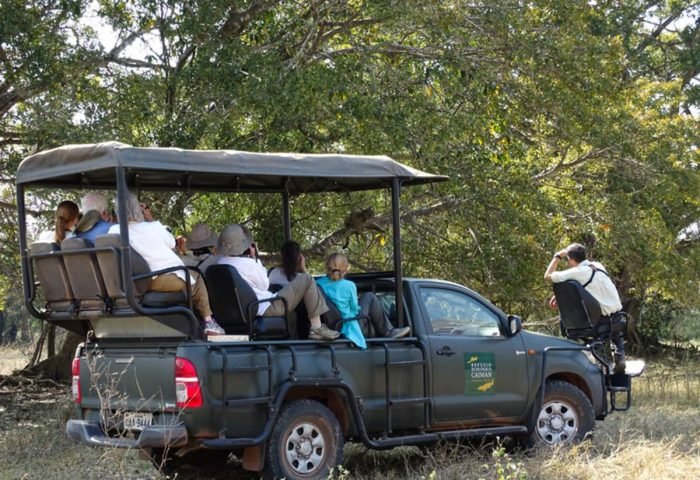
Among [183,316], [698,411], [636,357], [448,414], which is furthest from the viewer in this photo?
[636,357]

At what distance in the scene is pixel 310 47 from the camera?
13.7 meters

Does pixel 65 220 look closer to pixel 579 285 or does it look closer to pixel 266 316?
pixel 266 316

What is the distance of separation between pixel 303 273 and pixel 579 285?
12.9ft

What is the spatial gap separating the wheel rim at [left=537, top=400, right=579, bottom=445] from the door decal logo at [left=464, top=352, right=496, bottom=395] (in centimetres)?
69

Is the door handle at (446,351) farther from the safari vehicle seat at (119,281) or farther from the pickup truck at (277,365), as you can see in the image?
the safari vehicle seat at (119,281)

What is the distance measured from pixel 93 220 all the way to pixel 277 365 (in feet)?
5.84

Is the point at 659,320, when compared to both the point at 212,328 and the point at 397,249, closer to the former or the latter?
the point at 397,249

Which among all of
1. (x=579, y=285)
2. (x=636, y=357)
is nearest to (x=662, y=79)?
(x=636, y=357)

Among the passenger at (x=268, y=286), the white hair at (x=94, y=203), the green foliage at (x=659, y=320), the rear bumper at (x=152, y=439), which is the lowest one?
the green foliage at (x=659, y=320)

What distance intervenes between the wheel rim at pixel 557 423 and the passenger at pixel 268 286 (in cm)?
238

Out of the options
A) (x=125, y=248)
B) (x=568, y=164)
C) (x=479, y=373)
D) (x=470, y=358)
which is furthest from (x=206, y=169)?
(x=568, y=164)

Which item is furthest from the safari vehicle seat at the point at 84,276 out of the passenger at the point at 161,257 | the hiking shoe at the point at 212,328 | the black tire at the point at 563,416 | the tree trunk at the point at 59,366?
the tree trunk at the point at 59,366

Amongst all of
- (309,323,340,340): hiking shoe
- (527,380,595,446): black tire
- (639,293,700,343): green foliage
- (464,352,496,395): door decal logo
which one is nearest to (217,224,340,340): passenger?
(309,323,340,340): hiking shoe

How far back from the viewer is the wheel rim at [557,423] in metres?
9.81
